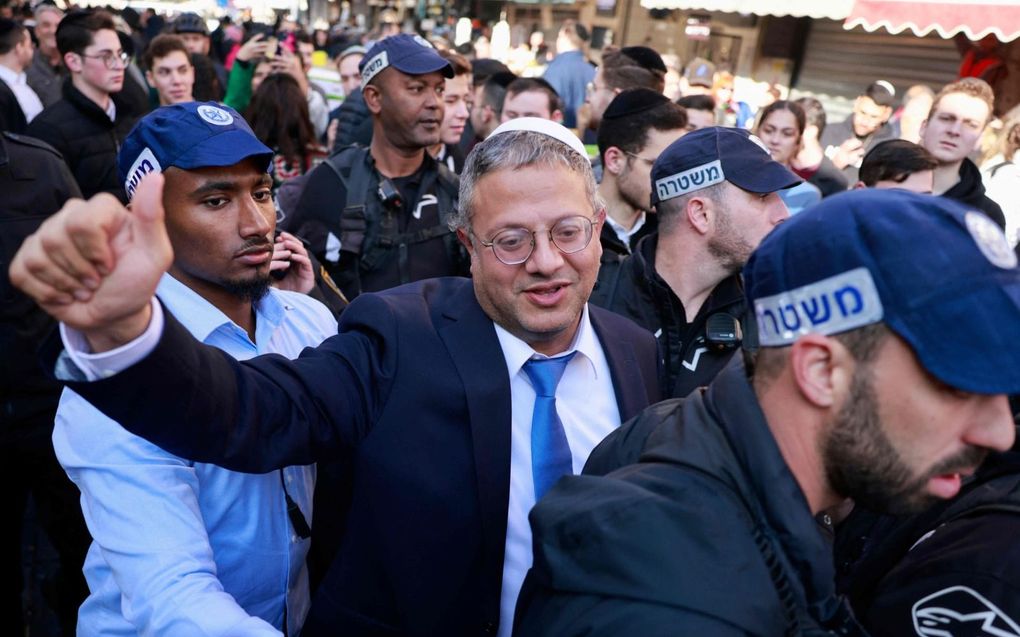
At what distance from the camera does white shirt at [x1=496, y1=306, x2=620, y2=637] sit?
69.5 inches

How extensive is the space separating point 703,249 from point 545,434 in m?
1.26

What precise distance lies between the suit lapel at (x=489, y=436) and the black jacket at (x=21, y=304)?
2036 mm

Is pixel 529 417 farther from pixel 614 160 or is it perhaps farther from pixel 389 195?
pixel 614 160

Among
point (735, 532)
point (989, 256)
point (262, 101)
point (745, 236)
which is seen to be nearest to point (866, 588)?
point (735, 532)

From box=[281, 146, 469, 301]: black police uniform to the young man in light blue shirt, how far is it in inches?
52.9

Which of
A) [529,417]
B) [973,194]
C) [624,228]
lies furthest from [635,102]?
[529,417]

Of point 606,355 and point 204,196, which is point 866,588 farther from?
point 204,196

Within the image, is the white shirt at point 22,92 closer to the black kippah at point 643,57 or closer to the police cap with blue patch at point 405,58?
the police cap with blue patch at point 405,58

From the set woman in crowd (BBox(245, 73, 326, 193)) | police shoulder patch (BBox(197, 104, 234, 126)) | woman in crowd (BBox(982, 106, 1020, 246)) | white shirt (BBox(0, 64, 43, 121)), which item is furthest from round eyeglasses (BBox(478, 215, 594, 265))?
white shirt (BBox(0, 64, 43, 121))

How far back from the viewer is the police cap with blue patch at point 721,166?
2.82 m

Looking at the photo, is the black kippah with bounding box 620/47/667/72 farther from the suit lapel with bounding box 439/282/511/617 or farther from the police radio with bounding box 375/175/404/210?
the suit lapel with bounding box 439/282/511/617

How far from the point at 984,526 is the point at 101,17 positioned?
17.9 feet

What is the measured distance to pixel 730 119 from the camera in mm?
8898

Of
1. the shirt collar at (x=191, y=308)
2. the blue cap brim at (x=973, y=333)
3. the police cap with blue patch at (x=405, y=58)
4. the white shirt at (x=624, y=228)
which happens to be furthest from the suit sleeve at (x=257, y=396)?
the police cap with blue patch at (x=405, y=58)
